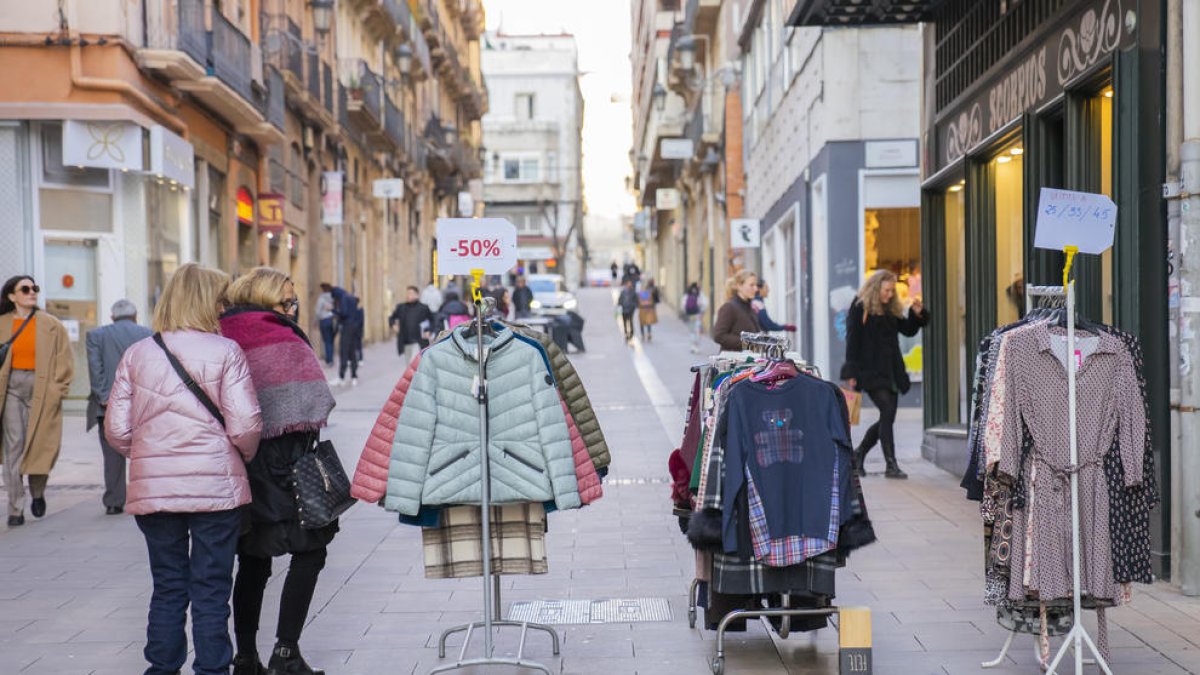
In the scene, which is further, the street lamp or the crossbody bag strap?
the street lamp

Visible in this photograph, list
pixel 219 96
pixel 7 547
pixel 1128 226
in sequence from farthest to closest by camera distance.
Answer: pixel 219 96
pixel 7 547
pixel 1128 226

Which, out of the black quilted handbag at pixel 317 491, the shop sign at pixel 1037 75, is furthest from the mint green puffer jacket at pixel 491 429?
the shop sign at pixel 1037 75

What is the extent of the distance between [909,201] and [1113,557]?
46.2 feet

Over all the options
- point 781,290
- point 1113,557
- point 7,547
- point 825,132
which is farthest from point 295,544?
point 781,290

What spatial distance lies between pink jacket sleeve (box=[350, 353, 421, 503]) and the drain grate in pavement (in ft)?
4.99

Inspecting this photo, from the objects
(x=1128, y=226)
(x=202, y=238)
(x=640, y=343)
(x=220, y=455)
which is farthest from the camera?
(x=640, y=343)

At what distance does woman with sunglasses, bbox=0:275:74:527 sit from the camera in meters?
10.9

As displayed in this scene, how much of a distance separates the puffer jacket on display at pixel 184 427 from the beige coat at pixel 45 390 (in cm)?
533

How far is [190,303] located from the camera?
600 cm

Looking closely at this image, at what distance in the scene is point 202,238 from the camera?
23.3m

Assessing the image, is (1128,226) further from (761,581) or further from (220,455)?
(220,455)

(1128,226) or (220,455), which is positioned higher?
(1128,226)

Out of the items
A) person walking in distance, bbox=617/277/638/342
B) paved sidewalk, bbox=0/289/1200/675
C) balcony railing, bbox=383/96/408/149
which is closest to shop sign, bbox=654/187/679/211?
balcony railing, bbox=383/96/408/149

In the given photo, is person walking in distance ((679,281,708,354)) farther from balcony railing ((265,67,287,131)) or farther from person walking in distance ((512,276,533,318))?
balcony railing ((265,67,287,131))
